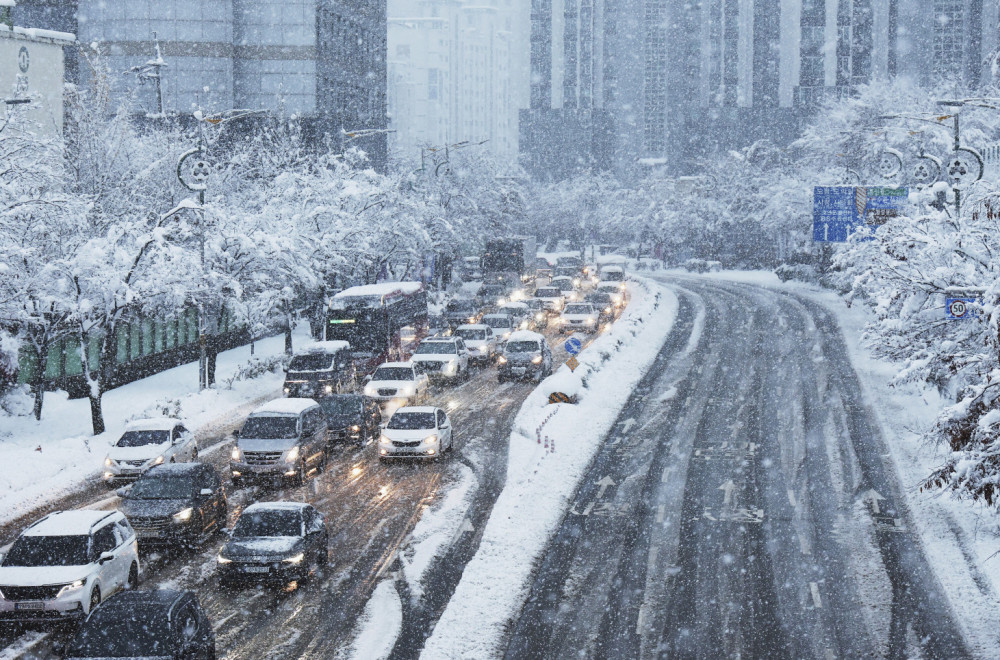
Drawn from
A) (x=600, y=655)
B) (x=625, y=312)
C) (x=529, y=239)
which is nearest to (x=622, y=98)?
(x=529, y=239)

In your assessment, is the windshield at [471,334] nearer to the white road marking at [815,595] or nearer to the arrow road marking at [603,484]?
the arrow road marking at [603,484]

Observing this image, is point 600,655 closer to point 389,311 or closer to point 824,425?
point 824,425

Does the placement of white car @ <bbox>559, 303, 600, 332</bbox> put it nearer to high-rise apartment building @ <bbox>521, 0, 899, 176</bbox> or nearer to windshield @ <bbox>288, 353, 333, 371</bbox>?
windshield @ <bbox>288, 353, 333, 371</bbox>

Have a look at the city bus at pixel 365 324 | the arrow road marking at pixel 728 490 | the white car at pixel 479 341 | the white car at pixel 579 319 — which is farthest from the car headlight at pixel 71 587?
the white car at pixel 579 319

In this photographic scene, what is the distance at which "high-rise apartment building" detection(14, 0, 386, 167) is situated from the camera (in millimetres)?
74688

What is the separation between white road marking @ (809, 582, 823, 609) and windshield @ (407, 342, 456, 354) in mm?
23638

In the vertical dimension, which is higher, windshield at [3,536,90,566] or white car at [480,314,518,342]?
white car at [480,314,518,342]

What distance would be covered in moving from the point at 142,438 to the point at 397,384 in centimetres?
1006

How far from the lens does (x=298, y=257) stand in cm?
3991

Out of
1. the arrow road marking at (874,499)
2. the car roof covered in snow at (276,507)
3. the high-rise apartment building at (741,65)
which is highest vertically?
the high-rise apartment building at (741,65)

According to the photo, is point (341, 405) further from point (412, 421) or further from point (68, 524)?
point (68, 524)

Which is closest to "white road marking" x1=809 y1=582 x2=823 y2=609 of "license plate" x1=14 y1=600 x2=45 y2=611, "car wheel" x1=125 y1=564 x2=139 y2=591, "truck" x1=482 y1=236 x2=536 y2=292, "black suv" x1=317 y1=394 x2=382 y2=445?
"car wheel" x1=125 y1=564 x2=139 y2=591

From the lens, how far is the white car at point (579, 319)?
176ft

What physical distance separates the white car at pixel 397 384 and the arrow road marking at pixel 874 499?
50.9 ft
